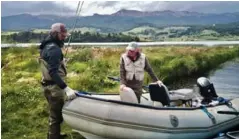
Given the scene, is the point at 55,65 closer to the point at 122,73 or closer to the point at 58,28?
the point at 58,28

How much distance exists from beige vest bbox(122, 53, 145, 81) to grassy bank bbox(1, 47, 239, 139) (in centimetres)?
178

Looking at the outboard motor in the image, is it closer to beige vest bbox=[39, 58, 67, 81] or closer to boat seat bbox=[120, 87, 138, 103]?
boat seat bbox=[120, 87, 138, 103]

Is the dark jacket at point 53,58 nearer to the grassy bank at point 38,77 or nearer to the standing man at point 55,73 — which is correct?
the standing man at point 55,73

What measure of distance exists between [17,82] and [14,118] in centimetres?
358

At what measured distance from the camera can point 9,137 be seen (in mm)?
9039

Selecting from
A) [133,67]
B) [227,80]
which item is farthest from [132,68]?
[227,80]

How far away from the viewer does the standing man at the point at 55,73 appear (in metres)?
7.70

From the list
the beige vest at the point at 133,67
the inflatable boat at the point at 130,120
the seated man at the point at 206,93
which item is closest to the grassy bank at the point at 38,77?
the inflatable boat at the point at 130,120

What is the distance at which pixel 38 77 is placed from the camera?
13.9 metres

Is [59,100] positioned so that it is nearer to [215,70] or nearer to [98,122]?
[98,122]

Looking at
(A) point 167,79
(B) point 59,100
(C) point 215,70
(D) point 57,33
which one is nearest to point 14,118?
(B) point 59,100

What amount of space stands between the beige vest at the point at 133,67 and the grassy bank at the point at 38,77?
178cm

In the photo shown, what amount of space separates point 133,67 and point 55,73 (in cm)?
164

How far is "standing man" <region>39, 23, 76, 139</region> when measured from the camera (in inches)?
303
